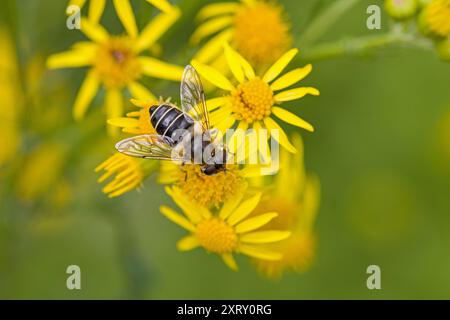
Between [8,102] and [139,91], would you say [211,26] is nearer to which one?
[139,91]

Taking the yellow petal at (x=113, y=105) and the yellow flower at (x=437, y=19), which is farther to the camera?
the yellow petal at (x=113, y=105)

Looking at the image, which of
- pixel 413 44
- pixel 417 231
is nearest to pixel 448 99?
pixel 417 231

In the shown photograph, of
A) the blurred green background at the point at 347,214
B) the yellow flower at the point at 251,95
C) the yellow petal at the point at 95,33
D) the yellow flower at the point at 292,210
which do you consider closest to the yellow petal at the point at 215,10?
the yellow petal at the point at 95,33

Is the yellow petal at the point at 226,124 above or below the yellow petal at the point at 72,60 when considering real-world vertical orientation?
below

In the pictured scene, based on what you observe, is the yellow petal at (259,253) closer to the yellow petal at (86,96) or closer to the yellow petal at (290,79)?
the yellow petal at (290,79)

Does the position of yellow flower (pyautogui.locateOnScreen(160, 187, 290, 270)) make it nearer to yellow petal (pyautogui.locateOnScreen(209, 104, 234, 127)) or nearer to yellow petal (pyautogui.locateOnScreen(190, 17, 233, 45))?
yellow petal (pyautogui.locateOnScreen(209, 104, 234, 127))
